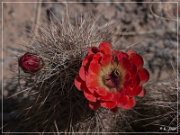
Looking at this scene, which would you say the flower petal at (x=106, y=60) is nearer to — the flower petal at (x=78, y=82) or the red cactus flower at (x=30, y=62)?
the flower petal at (x=78, y=82)

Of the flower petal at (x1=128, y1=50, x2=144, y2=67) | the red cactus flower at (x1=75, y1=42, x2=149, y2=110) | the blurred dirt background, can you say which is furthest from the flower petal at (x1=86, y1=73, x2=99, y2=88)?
the blurred dirt background

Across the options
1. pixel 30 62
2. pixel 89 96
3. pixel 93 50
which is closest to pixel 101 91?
pixel 89 96

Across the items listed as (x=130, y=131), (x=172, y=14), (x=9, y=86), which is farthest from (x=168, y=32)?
(x=9, y=86)

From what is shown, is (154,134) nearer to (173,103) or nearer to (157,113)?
(157,113)

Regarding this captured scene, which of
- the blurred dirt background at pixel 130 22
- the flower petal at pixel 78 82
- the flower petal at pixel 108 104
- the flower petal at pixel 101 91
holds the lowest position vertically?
the flower petal at pixel 108 104

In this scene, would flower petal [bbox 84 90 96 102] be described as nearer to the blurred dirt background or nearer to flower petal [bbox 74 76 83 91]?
flower petal [bbox 74 76 83 91]

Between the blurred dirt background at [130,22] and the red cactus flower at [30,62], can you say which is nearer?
the red cactus flower at [30,62]

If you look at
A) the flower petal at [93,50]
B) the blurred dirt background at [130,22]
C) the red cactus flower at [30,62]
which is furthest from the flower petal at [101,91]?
the blurred dirt background at [130,22]
